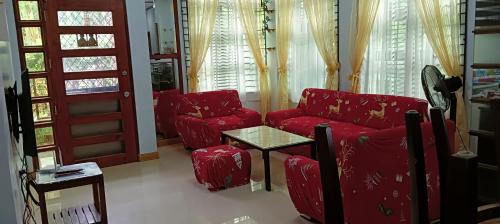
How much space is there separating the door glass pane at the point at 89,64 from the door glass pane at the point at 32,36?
348mm

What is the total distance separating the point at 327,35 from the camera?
18.2ft

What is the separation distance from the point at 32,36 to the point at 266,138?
2.92m

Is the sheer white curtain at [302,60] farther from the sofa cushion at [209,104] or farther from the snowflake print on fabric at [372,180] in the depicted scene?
the snowflake print on fabric at [372,180]

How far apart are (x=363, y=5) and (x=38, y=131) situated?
4229mm

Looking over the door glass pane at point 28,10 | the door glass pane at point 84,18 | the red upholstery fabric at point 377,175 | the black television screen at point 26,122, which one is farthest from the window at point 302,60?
the black television screen at point 26,122

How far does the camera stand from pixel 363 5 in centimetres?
483

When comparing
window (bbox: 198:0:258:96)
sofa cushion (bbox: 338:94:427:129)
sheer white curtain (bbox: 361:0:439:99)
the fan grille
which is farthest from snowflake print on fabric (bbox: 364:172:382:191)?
window (bbox: 198:0:258:96)

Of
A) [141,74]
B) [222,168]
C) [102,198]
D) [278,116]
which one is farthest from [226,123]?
[102,198]

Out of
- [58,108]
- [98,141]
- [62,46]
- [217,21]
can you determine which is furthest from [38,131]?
[217,21]

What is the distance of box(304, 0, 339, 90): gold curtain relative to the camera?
18.0 ft

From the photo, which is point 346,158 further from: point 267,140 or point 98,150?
point 98,150

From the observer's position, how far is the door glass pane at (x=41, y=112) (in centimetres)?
449

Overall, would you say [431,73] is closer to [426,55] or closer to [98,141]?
[426,55]

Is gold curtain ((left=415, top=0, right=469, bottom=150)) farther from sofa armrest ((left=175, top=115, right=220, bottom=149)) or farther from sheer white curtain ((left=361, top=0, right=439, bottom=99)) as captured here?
sofa armrest ((left=175, top=115, right=220, bottom=149))
